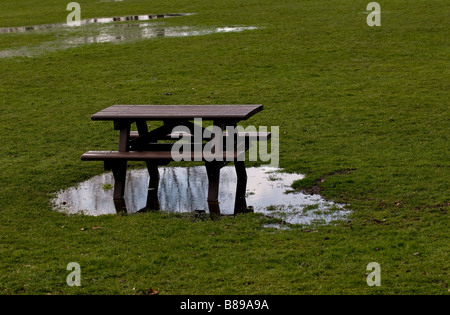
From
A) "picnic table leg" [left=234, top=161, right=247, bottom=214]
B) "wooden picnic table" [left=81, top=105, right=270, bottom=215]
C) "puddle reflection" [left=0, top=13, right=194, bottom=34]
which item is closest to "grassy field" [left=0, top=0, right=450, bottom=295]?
"picnic table leg" [left=234, top=161, right=247, bottom=214]

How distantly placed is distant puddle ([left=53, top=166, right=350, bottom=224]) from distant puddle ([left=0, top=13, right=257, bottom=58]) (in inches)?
530

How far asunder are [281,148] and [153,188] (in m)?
2.59

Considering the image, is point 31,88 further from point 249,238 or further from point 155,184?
point 249,238

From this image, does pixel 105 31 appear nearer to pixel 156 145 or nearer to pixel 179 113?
pixel 156 145

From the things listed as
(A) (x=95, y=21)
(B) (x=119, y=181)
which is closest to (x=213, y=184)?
(B) (x=119, y=181)

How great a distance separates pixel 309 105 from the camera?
1405cm

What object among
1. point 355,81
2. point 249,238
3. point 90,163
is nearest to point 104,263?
point 249,238

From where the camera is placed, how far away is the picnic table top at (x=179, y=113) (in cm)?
870

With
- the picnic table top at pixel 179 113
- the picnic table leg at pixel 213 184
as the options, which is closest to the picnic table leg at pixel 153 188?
the picnic table leg at pixel 213 184

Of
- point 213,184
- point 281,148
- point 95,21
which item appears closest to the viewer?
point 213,184

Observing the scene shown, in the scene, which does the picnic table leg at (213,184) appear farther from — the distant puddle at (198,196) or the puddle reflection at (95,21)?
the puddle reflection at (95,21)

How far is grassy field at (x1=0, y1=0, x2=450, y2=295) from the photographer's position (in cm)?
652

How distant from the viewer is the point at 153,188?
31.4 feet

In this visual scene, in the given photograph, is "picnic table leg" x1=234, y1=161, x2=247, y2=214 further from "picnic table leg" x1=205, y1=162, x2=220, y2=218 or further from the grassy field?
the grassy field
